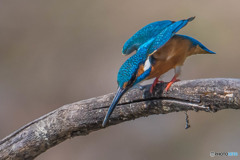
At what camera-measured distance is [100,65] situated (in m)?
5.17

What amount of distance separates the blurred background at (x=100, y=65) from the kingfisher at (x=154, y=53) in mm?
1906

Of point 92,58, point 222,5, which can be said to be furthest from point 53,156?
point 222,5

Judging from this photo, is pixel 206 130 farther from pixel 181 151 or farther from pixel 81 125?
pixel 81 125

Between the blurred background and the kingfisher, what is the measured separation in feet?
6.25

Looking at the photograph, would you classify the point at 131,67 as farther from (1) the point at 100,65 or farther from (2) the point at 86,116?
(1) the point at 100,65

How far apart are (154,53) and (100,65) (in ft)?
9.04

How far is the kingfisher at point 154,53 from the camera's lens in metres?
2.30

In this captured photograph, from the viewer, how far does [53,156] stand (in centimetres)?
480

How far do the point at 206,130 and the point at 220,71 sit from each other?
75 cm

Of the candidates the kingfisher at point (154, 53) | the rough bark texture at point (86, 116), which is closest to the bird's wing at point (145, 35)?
the kingfisher at point (154, 53)

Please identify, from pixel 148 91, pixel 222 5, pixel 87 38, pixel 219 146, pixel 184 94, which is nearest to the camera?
pixel 184 94

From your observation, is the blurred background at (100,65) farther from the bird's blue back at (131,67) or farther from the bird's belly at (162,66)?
the bird's blue back at (131,67)

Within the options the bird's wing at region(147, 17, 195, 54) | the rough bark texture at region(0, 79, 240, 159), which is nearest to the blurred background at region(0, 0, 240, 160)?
the bird's wing at region(147, 17, 195, 54)

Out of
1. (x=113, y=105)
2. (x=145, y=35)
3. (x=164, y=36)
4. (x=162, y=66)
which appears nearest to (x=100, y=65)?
(x=145, y=35)
